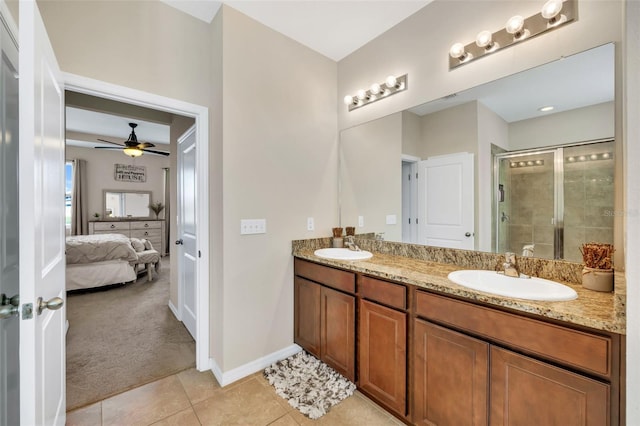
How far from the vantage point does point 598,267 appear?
1234 mm

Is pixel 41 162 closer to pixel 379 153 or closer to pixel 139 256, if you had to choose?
pixel 379 153

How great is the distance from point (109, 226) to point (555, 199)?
25.8 feet

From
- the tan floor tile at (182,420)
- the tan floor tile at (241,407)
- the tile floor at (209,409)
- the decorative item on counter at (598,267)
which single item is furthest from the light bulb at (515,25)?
the tan floor tile at (182,420)

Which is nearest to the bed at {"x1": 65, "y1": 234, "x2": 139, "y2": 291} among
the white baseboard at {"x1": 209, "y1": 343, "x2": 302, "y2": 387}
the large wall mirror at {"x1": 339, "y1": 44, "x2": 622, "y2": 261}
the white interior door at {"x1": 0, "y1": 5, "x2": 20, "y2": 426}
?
the white baseboard at {"x1": 209, "y1": 343, "x2": 302, "y2": 387}

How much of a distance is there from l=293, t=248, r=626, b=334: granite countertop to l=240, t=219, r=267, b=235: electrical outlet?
0.64 m

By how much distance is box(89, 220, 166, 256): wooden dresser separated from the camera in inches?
244

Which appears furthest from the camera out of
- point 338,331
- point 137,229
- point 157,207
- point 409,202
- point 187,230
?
point 157,207

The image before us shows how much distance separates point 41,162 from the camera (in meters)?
1.08

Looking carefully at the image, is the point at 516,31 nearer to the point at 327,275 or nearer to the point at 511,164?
the point at 511,164

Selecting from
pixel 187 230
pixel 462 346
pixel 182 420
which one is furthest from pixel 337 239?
pixel 182 420

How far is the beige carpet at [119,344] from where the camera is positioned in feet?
6.52

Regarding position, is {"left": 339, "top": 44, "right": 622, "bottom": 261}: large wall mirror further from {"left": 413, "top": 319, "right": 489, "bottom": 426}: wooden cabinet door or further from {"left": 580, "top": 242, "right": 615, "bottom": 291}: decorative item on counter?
{"left": 413, "top": 319, "right": 489, "bottom": 426}: wooden cabinet door

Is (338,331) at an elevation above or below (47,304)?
below

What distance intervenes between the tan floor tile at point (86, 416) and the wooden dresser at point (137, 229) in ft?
18.9
